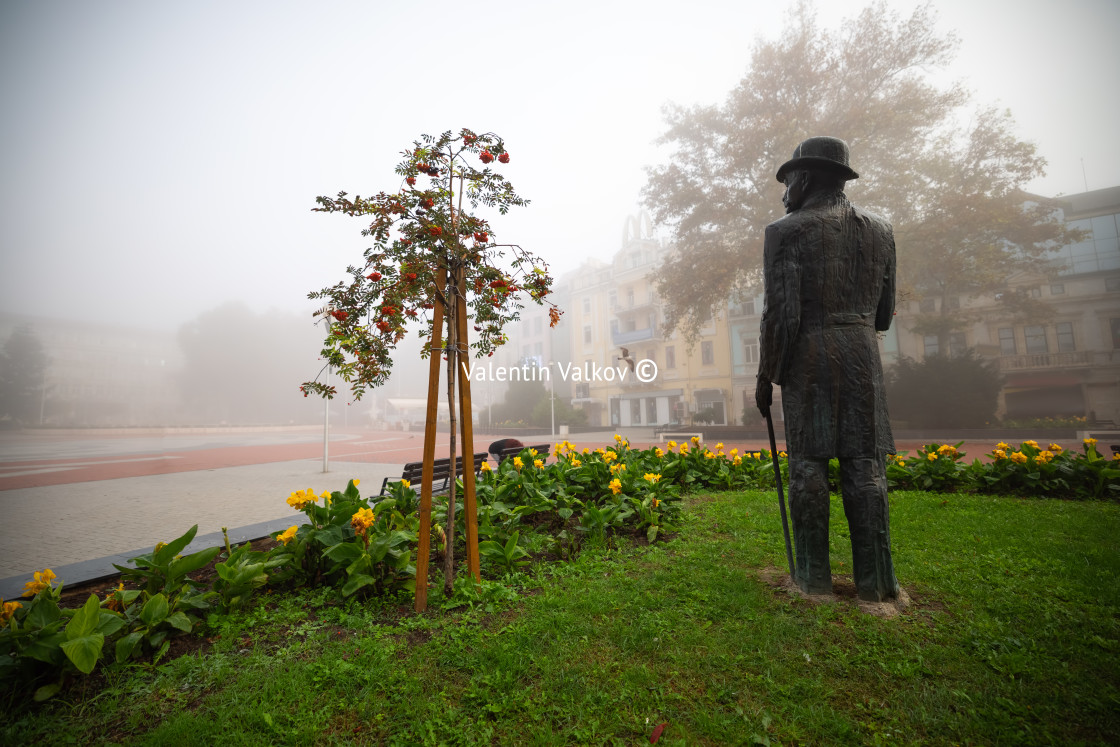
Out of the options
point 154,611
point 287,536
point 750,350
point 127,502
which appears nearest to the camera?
point 154,611

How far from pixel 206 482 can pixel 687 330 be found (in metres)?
19.1

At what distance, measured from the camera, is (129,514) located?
303 inches

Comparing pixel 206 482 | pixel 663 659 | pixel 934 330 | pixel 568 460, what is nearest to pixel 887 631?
pixel 663 659

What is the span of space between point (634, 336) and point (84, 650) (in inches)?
1213

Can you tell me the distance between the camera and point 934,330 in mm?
20234

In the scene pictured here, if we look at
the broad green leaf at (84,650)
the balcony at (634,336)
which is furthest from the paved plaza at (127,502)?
the balcony at (634,336)

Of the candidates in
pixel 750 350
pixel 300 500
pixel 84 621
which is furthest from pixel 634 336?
pixel 84 621

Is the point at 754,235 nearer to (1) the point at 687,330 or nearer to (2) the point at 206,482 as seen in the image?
(1) the point at 687,330

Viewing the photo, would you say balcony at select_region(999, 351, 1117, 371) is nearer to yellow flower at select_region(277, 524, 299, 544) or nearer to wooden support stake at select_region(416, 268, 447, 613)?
wooden support stake at select_region(416, 268, 447, 613)

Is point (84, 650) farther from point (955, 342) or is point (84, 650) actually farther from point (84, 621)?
point (955, 342)

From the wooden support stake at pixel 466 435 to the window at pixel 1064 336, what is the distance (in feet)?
89.2

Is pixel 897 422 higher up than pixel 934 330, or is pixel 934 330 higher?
pixel 934 330

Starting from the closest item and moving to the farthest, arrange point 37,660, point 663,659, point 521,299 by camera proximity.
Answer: point 37,660 → point 663,659 → point 521,299

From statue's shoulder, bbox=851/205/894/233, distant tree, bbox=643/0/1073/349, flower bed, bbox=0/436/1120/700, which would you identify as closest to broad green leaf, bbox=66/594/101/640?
flower bed, bbox=0/436/1120/700
